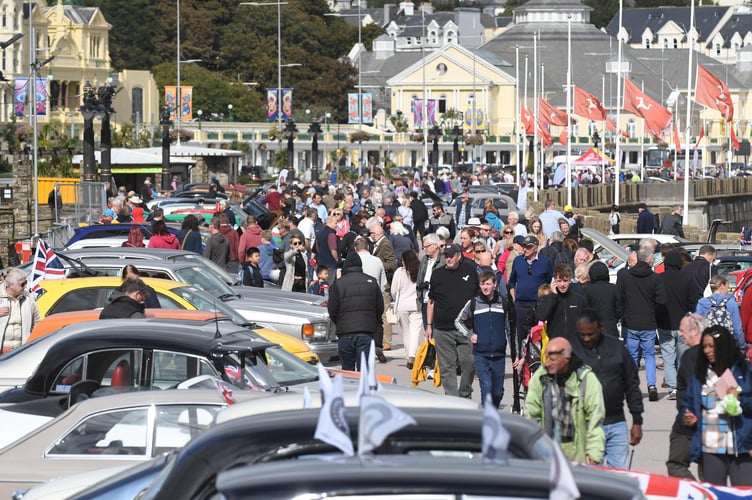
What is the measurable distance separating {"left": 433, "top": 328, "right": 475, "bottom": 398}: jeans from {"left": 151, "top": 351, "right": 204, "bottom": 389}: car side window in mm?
4417

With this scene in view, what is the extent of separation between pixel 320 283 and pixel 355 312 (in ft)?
20.7

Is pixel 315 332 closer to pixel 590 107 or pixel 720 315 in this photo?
pixel 720 315

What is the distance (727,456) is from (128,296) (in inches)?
233

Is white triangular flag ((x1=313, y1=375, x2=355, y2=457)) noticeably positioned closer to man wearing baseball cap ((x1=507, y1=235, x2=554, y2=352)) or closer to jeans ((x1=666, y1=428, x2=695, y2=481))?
jeans ((x1=666, y1=428, x2=695, y2=481))

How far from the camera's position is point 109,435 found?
28.2 ft

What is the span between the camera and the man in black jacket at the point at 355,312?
14.6m

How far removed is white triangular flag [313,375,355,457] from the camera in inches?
183

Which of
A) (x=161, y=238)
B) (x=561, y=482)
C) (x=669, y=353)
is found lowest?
(x=669, y=353)

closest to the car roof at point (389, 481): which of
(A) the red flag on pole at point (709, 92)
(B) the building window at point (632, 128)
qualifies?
(A) the red flag on pole at point (709, 92)

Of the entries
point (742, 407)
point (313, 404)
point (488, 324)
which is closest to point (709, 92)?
point (488, 324)

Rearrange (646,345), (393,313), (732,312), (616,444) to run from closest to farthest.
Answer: (616,444), (732,312), (646,345), (393,313)

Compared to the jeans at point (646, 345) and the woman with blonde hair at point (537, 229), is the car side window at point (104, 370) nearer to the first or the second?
the jeans at point (646, 345)

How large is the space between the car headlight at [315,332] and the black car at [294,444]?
11.7 metres

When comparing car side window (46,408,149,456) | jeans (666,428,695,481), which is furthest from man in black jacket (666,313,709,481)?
car side window (46,408,149,456)
